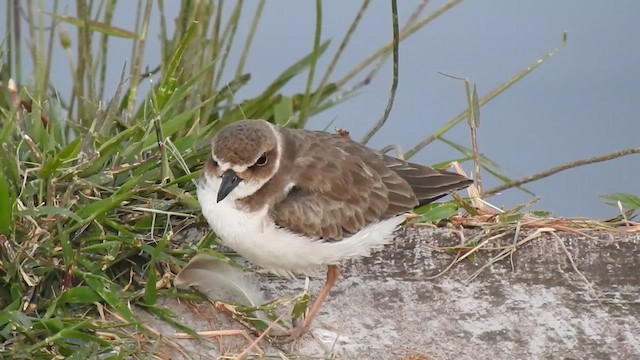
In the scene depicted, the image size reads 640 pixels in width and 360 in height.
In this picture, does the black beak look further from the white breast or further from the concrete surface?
the concrete surface

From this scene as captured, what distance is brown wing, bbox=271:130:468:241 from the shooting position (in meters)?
4.83

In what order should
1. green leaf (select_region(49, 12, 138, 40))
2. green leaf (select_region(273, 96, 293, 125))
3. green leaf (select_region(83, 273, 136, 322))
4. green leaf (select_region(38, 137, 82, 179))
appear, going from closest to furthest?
green leaf (select_region(83, 273, 136, 322)), green leaf (select_region(38, 137, 82, 179)), green leaf (select_region(49, 12, 138, 40)), green leaf (select_region(273, 96, 293, 125))

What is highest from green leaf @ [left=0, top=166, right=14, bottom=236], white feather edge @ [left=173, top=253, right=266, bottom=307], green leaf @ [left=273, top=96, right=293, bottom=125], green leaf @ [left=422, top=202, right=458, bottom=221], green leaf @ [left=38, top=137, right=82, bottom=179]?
green leaf @ [left=273, top=96, right=293, bottom=125]

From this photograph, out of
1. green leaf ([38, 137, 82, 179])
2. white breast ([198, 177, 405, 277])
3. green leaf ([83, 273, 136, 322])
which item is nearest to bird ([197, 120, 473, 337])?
white breast ([198, 177, 405, 277])

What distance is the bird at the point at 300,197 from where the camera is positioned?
469 centimetres

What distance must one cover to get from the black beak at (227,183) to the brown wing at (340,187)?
0.66ft

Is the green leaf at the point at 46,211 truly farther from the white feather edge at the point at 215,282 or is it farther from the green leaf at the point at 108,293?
the white feather edge at the point at 215,282

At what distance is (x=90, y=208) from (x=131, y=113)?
46.3 inches

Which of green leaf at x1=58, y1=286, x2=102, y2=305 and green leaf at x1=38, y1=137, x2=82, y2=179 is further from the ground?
green leaf at x1=38, y1=137, x2=82, y2=179

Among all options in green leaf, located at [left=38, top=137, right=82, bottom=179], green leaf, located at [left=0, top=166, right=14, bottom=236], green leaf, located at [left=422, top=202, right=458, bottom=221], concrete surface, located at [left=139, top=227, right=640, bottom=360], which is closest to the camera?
green leaf, located at [left=0, top=166, right=14, bottom=236]

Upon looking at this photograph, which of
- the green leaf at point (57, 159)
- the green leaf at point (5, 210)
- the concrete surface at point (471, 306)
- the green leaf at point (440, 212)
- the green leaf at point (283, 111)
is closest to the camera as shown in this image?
the green leaf at point (5, 210)

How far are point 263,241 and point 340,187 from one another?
53 centimetres

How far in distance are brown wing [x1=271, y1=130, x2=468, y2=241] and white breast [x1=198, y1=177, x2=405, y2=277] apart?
5 centimetres

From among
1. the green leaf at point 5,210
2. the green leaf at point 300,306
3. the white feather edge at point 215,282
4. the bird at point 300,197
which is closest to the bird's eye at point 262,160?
the bird at point 300,197
